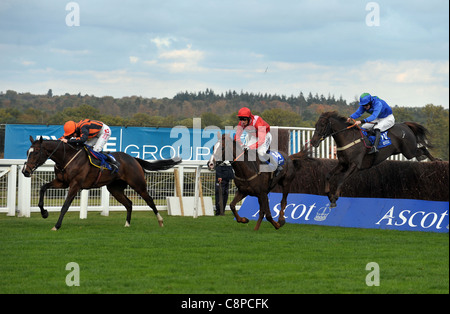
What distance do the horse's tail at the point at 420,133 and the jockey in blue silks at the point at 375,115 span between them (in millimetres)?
749

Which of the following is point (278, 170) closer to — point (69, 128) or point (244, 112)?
point (244, 112)

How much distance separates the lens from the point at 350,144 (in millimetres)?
11391

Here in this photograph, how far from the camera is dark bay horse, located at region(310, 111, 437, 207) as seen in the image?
11336 millimetres

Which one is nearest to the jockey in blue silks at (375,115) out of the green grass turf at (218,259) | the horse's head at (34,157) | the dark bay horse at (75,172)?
the green grass turf at (218,259)

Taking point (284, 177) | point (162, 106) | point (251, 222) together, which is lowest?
point (251, 222)

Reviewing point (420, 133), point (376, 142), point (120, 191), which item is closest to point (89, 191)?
point (120, 191)

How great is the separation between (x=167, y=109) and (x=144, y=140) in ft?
31.0

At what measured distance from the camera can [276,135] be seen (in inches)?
621

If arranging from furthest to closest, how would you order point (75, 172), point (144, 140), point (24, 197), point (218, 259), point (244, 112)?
point (144, 140), point (24, 197), point (75, 172), point (244, 112), point (218, 259)

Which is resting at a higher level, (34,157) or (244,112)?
(244,112)

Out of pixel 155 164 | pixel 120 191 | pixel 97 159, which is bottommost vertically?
pixel 120 191
